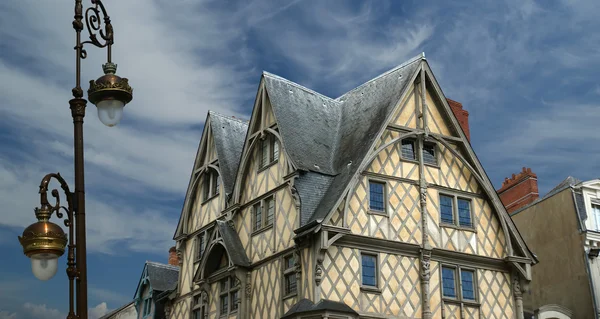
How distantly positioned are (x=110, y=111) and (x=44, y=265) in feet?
6.89

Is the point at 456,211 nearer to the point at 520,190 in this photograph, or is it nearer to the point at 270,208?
the point at 270,208

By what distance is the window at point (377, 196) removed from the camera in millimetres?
24094

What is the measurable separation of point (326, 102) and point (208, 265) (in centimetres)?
689

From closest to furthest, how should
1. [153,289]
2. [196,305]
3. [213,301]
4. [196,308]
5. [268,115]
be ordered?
1. [268,115]
2. [213,301]
3. [196,308]
4. [196,305]
5. [153,289]

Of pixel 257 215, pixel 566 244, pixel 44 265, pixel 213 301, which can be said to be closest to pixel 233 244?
pixel 257 215

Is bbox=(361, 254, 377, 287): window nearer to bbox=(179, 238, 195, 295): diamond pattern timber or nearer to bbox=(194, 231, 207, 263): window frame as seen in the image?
bbox=(194, 231, 207, 263): window frame

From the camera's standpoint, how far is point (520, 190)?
33656 mm

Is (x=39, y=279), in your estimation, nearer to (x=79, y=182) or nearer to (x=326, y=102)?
(x=79, y=182)

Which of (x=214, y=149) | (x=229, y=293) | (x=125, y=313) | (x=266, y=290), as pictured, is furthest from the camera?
(x=125, y=313)

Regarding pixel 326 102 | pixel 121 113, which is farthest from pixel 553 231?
pixel 121 113

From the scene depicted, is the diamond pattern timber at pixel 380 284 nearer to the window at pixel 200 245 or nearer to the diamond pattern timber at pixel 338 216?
the diamond pattern timber at pixel 338 216

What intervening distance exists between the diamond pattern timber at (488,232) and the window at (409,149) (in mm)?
2606

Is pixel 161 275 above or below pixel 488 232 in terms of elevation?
above

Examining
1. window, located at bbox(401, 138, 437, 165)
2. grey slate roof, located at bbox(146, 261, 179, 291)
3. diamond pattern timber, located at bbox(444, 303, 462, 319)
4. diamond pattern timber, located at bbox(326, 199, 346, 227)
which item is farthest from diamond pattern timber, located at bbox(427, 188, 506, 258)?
grey slate roof, located at bbox(146, 261, 179, 291)
